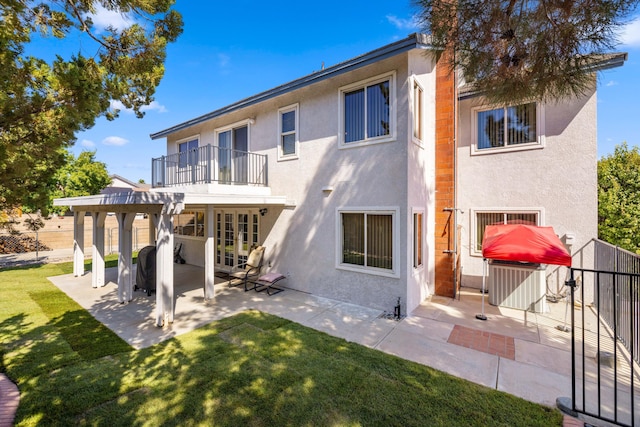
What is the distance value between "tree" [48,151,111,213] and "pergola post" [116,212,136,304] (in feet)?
59.9

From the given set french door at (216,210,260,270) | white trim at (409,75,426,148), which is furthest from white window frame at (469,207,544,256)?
french door at (216,210,260,270)

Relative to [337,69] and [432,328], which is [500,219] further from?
[337,69]

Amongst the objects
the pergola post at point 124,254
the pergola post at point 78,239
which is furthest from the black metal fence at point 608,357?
the pergola post at point 78,239

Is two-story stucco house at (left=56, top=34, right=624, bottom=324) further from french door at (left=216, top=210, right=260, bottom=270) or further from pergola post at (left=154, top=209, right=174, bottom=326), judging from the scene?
french door at (left=216, top=210, right=260, bottom=270)

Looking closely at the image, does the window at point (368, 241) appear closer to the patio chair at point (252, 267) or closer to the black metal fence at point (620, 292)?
the patio chair at point (252, 267)

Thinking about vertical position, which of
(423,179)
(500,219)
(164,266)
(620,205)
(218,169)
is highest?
(218,169)

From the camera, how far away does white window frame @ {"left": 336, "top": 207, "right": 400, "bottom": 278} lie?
733 centimetres

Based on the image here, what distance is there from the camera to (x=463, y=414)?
373cm

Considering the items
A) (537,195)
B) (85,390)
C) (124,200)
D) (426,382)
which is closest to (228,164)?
(124,200)

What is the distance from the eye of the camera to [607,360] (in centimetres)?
503

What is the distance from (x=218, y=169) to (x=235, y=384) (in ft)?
29.4

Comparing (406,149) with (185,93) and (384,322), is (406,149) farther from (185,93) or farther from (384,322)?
(185,93)

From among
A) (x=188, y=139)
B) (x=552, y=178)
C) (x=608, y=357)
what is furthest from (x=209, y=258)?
(x=552, y=178)

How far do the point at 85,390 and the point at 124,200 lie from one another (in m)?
4.35
